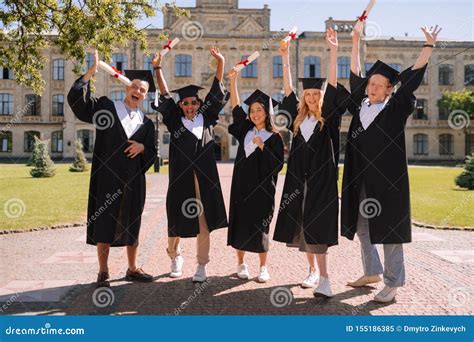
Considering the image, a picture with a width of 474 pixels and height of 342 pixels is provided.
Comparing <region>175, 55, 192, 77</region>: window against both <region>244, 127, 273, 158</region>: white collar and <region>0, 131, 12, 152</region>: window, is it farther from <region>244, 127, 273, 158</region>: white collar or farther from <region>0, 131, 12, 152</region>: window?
<region>244, 127, 273, 158</region>: white collar

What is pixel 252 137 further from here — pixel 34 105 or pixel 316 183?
pixel 34 105

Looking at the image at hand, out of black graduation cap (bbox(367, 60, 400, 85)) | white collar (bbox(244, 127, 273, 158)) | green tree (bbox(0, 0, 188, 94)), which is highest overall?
green tree (bbox(0, 0, 188, 94))

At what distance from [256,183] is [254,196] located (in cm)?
18

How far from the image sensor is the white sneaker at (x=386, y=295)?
495cm

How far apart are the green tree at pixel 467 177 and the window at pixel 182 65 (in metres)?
29.6

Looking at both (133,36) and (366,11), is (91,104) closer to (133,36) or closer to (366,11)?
(366,11)

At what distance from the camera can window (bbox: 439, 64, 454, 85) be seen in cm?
4697

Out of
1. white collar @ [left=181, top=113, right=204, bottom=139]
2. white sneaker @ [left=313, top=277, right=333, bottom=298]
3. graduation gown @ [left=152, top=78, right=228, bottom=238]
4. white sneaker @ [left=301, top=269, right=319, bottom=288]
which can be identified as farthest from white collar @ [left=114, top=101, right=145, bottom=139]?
white sneaker @ [left=313, top=277, right=333, bottom=298]

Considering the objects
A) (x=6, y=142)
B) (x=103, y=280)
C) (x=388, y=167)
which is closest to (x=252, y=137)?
(x=388, y=167)

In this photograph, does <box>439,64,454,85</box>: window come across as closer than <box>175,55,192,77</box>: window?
No

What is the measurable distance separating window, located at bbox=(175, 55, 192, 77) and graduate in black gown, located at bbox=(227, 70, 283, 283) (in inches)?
1499

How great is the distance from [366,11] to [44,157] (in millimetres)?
22308

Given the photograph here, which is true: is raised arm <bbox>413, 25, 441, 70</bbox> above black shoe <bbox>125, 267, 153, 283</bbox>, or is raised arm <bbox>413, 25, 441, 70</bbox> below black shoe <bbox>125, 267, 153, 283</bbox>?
above

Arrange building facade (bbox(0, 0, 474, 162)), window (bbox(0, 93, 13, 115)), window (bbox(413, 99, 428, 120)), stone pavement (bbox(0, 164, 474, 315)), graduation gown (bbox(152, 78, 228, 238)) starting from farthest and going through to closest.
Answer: window (bbox(413, 99, 428, 120)) < window (bbox(0, 93, 13, 115)) < building facade (bbox(0, 0, 474, 162)) < graduation gown (bbox(152, 78, 228, 238)) < stone pavement (bbox(0, 164, 474, 315))
